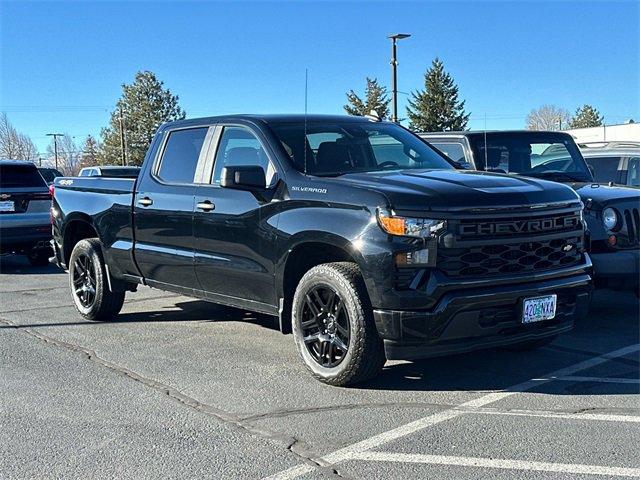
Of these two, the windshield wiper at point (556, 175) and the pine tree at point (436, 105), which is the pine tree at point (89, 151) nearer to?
the pine tree at point (436, 105)

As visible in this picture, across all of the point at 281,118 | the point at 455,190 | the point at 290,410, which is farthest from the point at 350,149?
the point at 290,410

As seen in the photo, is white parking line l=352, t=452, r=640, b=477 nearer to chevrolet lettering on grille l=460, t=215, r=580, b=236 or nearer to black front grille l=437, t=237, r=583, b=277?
black front grille l=437, t=237, r=583, b=277

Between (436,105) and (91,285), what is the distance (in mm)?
50845

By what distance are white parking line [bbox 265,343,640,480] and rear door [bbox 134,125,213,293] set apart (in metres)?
2.64

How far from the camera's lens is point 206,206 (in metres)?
6.12

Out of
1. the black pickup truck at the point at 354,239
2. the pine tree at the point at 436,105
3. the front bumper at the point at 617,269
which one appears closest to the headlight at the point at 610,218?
the front bumper at the point at 617,269

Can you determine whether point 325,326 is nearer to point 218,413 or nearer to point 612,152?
point 218,413

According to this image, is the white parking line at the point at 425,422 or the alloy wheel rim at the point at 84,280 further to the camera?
the alloy wheel rim at the point at 84,280

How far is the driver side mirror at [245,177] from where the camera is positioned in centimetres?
554

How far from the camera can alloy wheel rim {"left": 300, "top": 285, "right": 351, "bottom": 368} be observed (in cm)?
513

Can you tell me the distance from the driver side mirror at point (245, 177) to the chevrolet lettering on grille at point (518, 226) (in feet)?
5.34

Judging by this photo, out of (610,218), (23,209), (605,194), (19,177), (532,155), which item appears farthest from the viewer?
(19,177)

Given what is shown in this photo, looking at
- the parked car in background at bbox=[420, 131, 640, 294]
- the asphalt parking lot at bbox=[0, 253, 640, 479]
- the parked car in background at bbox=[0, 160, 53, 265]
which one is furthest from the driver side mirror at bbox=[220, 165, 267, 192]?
the parked car in background at bbox=[0, 160, 53, 265]

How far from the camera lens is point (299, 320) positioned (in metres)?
5.41
